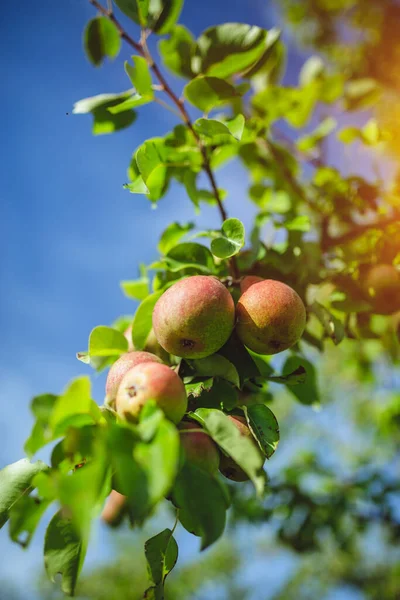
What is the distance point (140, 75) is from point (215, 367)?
0.92 m

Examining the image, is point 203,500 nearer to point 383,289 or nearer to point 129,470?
point 129,470

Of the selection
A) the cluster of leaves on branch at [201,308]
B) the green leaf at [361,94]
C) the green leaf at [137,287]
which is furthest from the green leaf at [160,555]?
the green leaf at [361,94]

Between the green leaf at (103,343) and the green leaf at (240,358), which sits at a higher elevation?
the green leaf at (103,343)

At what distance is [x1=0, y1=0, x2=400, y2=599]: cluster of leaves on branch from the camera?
0.84 meters

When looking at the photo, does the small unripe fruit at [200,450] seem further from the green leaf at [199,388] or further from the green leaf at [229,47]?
the green leaf at [229,47]

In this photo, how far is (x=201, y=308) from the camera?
3.69ft

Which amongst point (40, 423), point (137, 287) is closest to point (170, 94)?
point (137, 287)

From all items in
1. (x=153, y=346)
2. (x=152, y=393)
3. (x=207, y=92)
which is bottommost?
(x=153, y=346)

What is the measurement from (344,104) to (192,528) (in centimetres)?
253

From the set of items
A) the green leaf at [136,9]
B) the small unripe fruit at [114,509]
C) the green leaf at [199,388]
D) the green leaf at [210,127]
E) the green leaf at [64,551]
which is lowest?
the small unripe fruit at [114,509]

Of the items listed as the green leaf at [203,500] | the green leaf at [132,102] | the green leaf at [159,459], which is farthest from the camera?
the green leaf at [132,102]

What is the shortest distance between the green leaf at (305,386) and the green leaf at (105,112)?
1.04 metres

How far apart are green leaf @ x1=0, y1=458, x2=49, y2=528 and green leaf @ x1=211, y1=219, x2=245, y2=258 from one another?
2.20 ft

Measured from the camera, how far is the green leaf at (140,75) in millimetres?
1450
